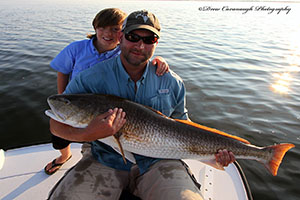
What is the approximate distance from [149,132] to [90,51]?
2.04 metres

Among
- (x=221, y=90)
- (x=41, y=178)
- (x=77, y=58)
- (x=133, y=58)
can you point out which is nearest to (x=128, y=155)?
(x=133, y=58)

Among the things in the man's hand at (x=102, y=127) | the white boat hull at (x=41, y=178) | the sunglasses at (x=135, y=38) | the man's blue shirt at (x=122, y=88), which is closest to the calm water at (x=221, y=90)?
the white boat hull at (x=41, y=178)

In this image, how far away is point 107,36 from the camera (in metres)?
3.68

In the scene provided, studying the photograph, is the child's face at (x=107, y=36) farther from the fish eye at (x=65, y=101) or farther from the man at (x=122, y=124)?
the fish eye at (x=65, y=101)

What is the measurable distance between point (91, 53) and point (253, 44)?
47.4 feet

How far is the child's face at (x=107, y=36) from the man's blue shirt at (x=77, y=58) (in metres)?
0.12

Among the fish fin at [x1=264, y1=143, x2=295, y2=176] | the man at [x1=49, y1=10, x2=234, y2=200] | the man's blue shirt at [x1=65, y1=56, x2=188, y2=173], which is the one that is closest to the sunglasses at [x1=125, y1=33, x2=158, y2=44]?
the man at [x1=49, y1=10, x2=234, y2=200]

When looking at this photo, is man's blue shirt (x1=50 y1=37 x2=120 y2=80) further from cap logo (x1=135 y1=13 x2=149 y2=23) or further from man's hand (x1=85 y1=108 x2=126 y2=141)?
man's hand (x1=85 y1=108 x2=126 y2=141)

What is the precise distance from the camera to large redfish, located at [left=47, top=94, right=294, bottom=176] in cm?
249

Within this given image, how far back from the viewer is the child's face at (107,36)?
367 centimetres

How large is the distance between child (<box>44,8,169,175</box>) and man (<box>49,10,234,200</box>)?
0.97 metres

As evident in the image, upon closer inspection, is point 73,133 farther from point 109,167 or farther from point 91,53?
point 91,53

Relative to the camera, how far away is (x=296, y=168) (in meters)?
4.48

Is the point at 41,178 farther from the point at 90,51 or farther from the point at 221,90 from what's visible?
the point at 221,90
